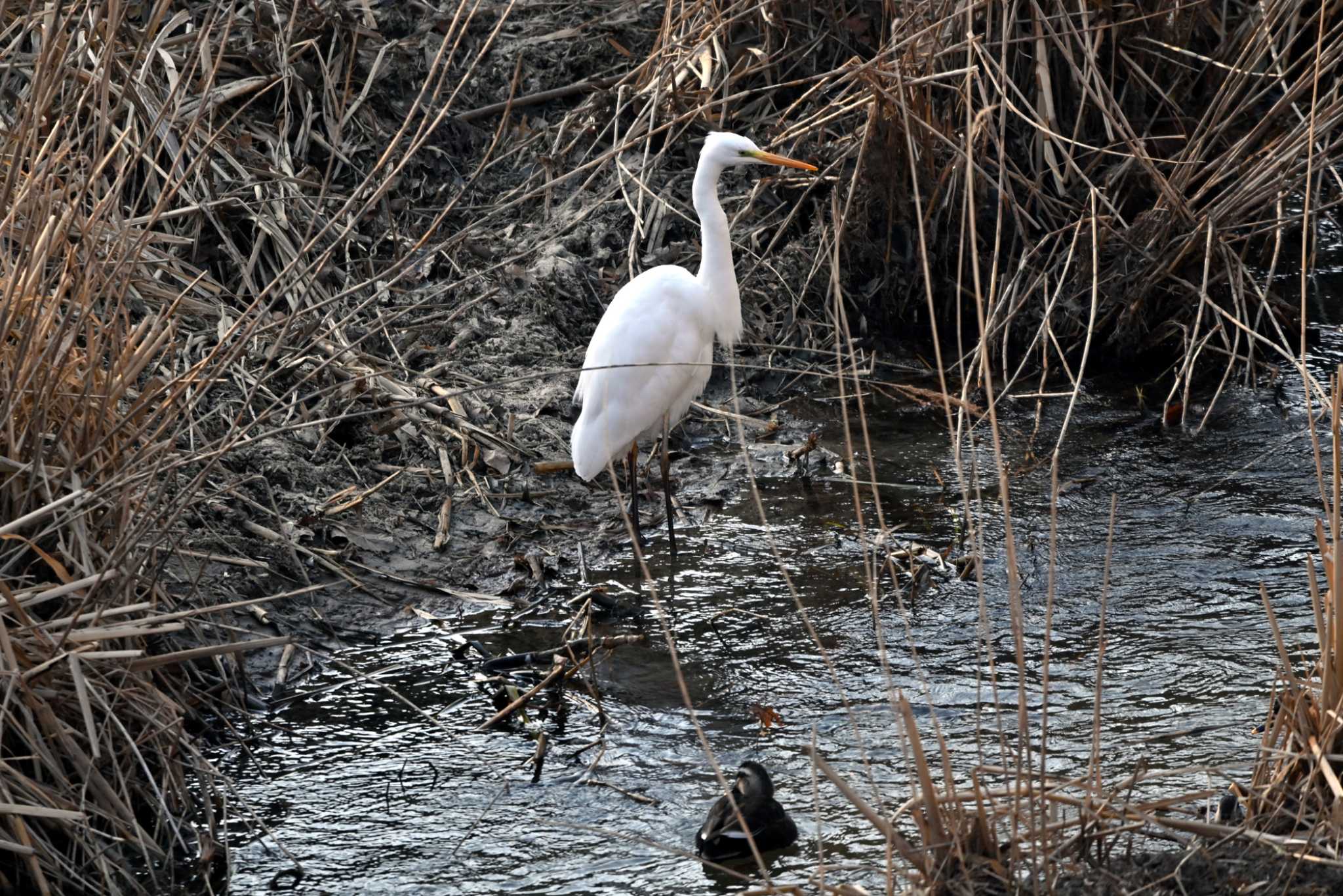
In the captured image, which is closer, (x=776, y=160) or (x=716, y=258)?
(x=776, y=160)

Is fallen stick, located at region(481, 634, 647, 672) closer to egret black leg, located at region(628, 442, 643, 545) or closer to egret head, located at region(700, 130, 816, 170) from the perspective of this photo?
egret black leg, located at region(628, 442, 643, 545)

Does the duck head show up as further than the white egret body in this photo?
No

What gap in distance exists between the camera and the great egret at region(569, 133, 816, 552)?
4805mm

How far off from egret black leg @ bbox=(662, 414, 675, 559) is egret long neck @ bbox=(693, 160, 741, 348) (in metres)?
0.38

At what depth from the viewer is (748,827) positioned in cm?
291

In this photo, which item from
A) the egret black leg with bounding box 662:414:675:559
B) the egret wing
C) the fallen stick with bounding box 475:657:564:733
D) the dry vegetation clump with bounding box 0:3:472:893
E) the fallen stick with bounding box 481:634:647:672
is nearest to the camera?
the dry vegetation clump with bounding box 0:3:472:893

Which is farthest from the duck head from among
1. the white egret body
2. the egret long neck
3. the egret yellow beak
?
the egret yellow beak

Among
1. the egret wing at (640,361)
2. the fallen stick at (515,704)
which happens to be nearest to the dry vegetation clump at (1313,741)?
the fallen stick at (515,704)

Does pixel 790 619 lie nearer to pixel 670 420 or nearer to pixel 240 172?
pixel 670 420

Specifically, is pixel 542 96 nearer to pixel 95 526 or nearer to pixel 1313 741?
pixel 95 526

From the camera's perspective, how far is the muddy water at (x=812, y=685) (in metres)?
3.07

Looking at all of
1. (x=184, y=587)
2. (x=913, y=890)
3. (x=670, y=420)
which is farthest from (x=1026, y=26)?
(x=913, y=890)

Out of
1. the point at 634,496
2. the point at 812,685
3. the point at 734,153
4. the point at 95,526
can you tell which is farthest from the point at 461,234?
the point at 734,153

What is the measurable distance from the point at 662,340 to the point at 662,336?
1 centimetres
